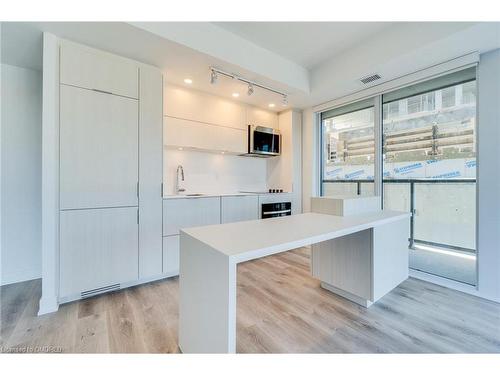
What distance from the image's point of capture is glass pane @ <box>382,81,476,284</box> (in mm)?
2344

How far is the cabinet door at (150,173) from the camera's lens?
240 cm

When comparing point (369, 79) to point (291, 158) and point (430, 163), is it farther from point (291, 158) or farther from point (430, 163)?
point (291, 158)

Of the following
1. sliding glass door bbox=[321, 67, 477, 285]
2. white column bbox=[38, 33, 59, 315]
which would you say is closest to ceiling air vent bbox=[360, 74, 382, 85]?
sliding glass door bbox=[321, 67, 477, 285]

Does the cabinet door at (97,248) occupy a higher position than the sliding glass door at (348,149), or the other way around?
the sliding glass door at (348,149)

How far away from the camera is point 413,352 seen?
4.73 feet

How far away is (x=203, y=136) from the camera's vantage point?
128 inches

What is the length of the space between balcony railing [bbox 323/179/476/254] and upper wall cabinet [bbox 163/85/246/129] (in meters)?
2.38

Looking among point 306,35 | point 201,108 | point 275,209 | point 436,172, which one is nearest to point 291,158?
point 275,209

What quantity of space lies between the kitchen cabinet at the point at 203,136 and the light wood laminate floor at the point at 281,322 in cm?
182

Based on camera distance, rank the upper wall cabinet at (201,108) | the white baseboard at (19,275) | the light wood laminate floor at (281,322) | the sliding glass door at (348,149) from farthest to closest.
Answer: the sliding glass door at (348,149) → the upper wall cabinet at (201,108) → the white baseboard at (19,275) → the light wood laminate floor at (281,322)

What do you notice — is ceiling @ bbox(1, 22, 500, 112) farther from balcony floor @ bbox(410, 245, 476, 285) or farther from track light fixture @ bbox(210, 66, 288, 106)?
balcony floor @ bbox(410, 245, 476, 285)

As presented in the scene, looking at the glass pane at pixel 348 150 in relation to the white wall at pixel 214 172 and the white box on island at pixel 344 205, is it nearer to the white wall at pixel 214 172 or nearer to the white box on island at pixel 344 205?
the white box on island at pixel 344 205

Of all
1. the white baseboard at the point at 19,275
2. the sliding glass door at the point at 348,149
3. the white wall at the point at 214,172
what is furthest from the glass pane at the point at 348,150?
the white baseboard at the point at 19,275

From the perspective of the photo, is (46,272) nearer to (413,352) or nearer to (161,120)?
(161,120)
